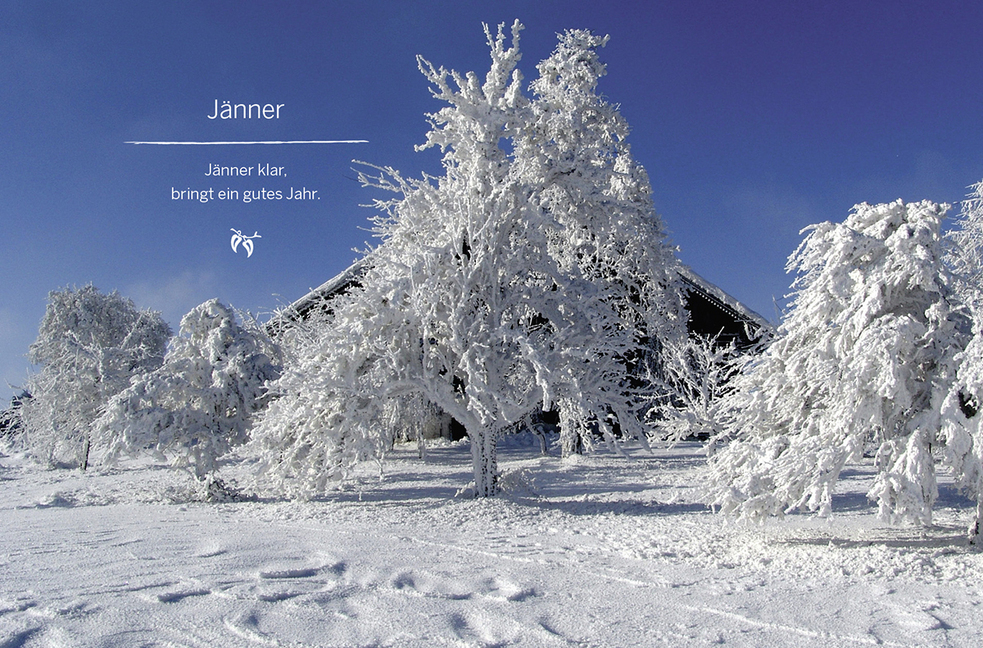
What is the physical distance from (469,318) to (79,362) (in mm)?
18366

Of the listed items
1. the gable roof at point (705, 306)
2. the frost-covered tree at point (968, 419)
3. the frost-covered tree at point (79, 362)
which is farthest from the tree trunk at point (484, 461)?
the frost-covered tree at point (79, 362)

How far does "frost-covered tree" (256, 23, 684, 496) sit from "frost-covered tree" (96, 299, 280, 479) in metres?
2.20

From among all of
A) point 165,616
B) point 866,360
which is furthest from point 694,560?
point 165,616

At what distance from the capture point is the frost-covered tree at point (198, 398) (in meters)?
12.7

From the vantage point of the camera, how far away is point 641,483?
46.2ft

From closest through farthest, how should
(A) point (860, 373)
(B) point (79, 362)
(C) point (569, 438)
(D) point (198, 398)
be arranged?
(A) point (860, 373)
(D) point (198, 398)
(C) point (569, 438)
(B) point (79, 362)

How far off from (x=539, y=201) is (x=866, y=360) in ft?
22.3

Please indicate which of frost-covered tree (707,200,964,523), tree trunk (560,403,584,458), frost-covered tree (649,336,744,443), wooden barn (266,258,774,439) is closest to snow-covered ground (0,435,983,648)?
frost-covered tree (707,200,964,523)

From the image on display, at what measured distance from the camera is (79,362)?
22.9m

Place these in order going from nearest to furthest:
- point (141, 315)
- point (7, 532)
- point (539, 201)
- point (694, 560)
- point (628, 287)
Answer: point (694, 560), point (7, 532), point (539, 201), point (628, 287), point (141, 315)

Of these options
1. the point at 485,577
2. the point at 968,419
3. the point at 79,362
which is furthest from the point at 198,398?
the point at 968,419

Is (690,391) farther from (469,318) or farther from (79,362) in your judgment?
(79,362)

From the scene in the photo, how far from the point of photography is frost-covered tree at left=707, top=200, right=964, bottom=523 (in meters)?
6.78

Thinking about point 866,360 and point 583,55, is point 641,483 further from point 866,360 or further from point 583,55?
point 583,55
